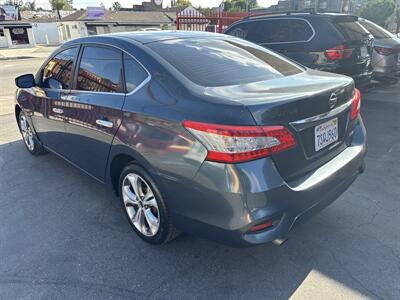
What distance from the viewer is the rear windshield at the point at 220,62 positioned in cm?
254

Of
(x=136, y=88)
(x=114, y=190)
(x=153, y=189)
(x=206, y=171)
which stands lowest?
(x=114, y=190)

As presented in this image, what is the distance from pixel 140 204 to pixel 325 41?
468 cm

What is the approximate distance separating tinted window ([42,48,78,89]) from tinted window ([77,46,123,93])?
25cm

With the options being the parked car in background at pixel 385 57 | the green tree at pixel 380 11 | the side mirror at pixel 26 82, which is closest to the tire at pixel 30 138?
the side mirror at pixel 26 82

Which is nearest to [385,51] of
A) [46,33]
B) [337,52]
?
[337,52]

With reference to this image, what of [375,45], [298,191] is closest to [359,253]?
[298,191]

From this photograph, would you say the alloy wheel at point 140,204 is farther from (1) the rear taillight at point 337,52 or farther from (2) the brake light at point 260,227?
(1) the rear taillight at point 337,52

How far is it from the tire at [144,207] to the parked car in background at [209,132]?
10 mm

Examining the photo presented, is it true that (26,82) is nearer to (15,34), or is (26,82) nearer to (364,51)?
(364,51)

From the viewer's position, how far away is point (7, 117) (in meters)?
7.09

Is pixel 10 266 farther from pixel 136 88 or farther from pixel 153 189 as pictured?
pixel 136 88

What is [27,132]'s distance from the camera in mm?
4832

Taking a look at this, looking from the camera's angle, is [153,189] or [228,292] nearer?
[228,292]

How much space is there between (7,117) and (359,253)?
713 cm
